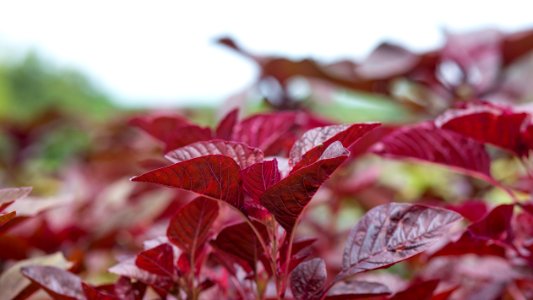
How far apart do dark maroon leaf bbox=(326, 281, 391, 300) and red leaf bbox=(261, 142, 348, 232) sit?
0.08 m

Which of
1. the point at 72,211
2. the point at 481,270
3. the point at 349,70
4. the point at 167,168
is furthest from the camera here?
the point at 349,70

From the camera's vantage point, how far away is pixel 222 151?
525 mm

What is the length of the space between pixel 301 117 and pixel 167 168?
1.61 ft

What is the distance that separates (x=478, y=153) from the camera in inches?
28.2

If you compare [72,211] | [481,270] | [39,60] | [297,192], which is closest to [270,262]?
[297,192]

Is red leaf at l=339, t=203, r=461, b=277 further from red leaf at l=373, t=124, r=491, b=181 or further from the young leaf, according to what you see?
the young leaf

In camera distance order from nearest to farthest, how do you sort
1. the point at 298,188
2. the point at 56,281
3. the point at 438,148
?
the point at 298,188 < the point at 56,281 < the point at 438,148

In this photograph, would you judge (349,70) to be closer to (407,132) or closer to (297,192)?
(407,132)

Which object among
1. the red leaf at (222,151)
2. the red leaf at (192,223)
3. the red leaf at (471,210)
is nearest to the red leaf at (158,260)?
the red leaf at (192,223)

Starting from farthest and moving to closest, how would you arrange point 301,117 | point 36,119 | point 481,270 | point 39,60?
point 39,60 → point 36,119 → point 301,117 → point 481,270

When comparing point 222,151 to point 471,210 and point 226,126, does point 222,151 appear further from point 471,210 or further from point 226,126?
point 471,210

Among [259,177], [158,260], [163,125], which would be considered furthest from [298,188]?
[163,125]

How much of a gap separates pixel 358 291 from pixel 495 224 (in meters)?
0.18

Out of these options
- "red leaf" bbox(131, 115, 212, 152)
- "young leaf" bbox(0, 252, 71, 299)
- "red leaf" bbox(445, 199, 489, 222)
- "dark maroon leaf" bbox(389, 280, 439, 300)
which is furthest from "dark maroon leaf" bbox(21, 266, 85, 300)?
"red leaf" bbox(445, 199, 489, 222)
